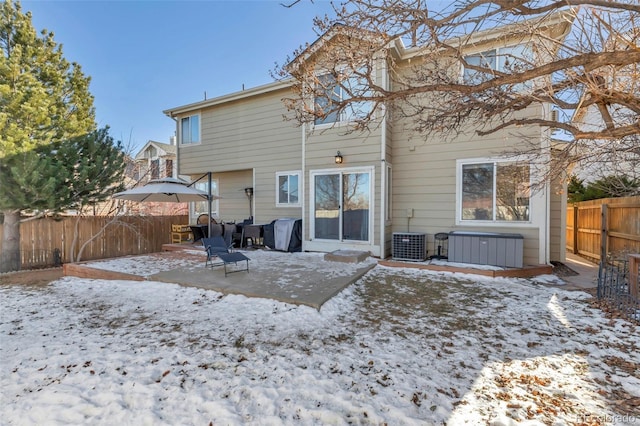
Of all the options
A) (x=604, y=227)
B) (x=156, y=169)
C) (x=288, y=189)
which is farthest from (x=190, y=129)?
(x=604, y=227)

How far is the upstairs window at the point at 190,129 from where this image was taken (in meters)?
11.4

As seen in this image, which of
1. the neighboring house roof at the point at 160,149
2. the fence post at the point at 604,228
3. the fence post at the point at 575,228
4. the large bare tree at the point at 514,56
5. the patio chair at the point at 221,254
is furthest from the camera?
the neighboring house roof at the point at 160,149

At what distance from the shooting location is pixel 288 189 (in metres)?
9.73

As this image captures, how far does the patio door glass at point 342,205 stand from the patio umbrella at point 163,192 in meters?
3.24

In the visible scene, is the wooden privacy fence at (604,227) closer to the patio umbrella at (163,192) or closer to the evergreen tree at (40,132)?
the patio umbrella at (163,192)

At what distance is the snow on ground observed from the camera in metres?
2.19

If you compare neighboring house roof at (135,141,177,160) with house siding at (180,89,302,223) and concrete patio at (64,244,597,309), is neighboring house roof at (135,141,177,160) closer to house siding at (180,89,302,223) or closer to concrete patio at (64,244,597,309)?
house siding at (180,89,302,223)

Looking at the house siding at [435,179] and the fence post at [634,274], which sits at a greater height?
the house siding at [435,179]

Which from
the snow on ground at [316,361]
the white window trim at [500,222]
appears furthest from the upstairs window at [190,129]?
the white window trim at [500,222]

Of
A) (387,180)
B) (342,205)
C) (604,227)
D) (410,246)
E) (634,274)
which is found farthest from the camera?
(342,205)

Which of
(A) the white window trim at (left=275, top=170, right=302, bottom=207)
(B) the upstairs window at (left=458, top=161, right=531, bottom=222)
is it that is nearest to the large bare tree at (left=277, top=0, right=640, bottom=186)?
(B) the upstairs window at (left=458, top=161, right=531, bottom=222)

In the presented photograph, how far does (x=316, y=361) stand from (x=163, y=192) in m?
5.79

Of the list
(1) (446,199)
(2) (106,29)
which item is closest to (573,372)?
(1) (446,199)

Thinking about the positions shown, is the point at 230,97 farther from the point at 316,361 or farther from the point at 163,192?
the point at 316,361
